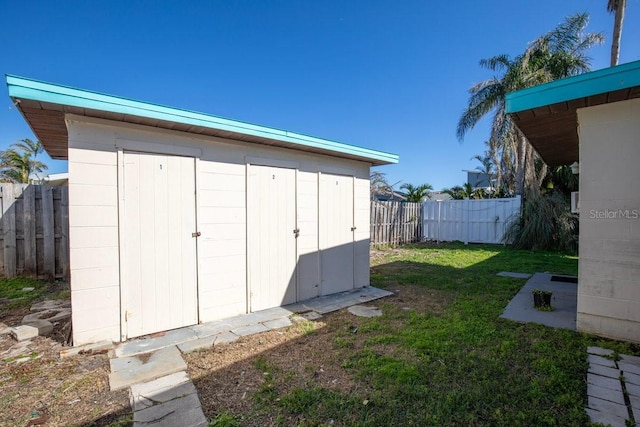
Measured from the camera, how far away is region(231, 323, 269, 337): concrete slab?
11.4 feet

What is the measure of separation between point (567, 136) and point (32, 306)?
8585 mm

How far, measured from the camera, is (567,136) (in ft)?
15.3

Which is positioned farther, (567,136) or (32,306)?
(567,136)

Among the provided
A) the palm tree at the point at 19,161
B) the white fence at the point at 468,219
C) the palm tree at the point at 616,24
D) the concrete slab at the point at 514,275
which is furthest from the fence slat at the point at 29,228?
the palm tree at the point at 616,24

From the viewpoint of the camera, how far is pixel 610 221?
3.11 metres

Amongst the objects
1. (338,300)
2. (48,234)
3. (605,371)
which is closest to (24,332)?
(48,234)

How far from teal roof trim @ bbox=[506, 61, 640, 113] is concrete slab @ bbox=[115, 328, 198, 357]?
4.59 metres

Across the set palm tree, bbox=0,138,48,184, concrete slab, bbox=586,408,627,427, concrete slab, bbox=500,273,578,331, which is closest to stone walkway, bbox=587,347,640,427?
concrete slab, bbox=586,408,627,427

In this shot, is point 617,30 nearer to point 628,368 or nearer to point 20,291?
point 628,368

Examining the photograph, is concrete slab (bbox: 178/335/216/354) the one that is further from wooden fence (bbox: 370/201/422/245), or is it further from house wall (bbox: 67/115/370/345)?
wooden fence (bbox: 370/201/422/245)

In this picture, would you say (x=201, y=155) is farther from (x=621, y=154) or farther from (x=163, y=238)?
(x=621, y=154)

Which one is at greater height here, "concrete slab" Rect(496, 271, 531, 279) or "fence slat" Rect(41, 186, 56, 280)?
"fence slat" Rect(41, 186, 56, 280)

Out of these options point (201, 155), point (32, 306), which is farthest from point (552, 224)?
point (32, 306)

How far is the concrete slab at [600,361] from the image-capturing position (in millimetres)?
2552
